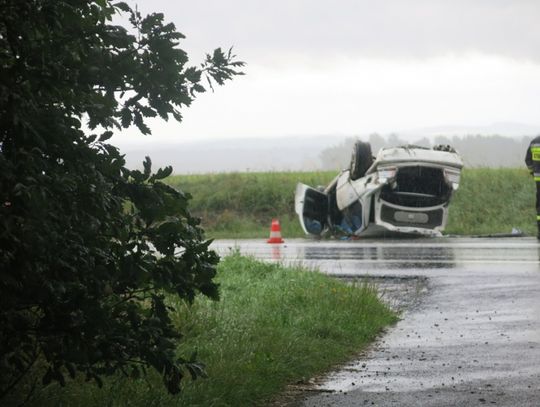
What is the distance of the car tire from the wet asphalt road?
3.58 metres

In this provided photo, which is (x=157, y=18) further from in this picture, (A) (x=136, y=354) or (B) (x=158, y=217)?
(A) (x=136, y=354)

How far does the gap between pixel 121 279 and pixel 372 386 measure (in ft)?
8.74

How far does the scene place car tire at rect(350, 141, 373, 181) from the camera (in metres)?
22.1

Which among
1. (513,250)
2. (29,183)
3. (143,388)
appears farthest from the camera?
(513,250)

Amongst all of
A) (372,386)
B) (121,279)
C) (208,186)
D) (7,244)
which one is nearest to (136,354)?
(121,279)

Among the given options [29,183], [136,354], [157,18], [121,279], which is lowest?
[136,354]

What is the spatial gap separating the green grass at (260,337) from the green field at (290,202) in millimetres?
12553

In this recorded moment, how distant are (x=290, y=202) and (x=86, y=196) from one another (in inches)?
924

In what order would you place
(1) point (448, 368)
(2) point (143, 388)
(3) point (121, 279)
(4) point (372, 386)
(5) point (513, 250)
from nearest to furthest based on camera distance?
(3) point (121, 279), (2) point (143, 388), (4) point (372, 386), (1) point (448, 368), (5) point (513, 250)

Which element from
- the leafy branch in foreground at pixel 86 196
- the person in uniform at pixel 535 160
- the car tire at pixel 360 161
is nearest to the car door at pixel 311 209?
the car tire at pixel 360 161

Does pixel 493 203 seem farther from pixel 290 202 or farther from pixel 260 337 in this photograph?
pixel 260 337

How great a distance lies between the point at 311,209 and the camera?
78.2 ft

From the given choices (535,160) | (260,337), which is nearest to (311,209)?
(535,160)

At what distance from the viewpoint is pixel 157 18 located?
502 cm
